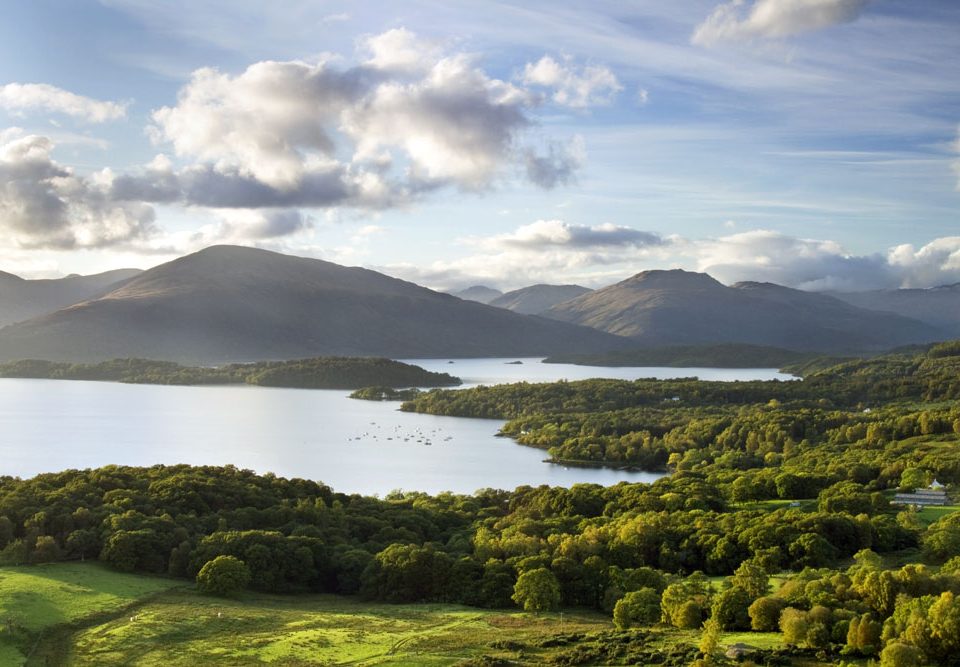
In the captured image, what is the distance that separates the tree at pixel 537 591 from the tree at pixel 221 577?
12140 millimetres

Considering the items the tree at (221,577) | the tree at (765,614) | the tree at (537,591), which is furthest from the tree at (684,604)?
the tree at (221,577)

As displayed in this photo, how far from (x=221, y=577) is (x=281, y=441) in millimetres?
76383

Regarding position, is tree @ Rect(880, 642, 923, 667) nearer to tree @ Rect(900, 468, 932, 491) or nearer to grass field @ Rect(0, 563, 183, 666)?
grass field @ Rect(0, 563, 183, 666)

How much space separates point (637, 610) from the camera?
35781mm

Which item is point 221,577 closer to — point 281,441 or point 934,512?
point 934,512

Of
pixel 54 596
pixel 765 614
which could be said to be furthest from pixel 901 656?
pixel 54 596

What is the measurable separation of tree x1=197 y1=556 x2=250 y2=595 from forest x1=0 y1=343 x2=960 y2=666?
0.08m

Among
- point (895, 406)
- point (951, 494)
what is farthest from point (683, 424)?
point (951, 494)

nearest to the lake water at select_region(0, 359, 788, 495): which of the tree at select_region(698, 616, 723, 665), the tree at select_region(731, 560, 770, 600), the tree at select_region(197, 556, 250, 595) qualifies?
the tree at select_region(197, 556, 250, 595)

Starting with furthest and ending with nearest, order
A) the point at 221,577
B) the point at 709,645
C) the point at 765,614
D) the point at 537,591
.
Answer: the point at 221,577, the point at 537,591, the point at 765,614, the point at 709,645

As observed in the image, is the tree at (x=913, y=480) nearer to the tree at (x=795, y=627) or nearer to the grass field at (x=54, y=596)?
the tree at (x=795, y=627)

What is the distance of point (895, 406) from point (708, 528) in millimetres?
90619

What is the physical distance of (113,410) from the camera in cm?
14775

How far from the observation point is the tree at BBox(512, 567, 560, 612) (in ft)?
127
